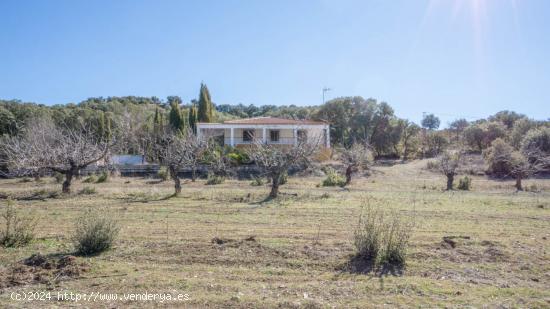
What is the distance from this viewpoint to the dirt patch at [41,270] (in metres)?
5.59

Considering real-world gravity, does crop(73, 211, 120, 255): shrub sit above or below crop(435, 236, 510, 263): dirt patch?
above

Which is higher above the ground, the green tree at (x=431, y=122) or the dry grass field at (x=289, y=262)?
the green tree at (x=431, y=122)

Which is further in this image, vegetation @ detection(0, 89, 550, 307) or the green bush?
the green bush

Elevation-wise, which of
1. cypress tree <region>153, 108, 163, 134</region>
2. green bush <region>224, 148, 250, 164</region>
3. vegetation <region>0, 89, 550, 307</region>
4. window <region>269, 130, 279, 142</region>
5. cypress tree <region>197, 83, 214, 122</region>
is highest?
cypress tree <region>197, 83, 214, 122</region>

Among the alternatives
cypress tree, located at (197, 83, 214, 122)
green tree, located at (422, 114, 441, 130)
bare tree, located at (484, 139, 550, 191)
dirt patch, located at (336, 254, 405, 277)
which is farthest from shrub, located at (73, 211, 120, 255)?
green tree, located at (422, 114, 441, 130)

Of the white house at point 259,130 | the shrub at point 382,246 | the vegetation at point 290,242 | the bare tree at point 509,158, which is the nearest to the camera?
the vegetation at point 290,242

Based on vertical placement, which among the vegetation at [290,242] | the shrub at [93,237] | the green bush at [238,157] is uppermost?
the green bush at [238,157]

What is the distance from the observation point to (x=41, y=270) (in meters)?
5.95

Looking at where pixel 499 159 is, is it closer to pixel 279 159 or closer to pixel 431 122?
pixel 279 159

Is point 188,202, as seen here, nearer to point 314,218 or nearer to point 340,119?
point 314,218

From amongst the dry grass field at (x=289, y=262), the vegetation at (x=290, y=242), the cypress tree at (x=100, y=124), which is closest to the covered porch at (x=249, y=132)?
the cypress tree at (x=100, y=124)

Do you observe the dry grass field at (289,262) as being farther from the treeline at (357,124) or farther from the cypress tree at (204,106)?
the cypress tree at (204,106)

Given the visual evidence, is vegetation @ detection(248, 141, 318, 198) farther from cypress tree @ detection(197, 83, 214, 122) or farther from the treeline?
cypress tree @ detection(197, 83, 214, 122)

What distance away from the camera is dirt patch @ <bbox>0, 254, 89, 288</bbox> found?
5590 millimetres
